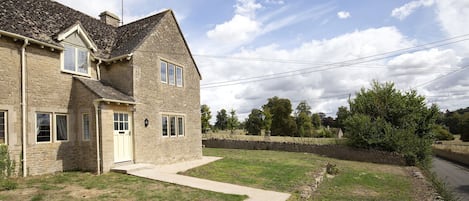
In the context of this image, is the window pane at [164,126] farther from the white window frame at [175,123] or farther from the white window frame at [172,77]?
the white window frame at [172,77]

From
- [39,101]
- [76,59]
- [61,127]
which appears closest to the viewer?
[39,101]

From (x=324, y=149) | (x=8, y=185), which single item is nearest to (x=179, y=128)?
(x=8, y=185)

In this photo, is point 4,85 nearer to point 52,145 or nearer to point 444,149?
point 52,145

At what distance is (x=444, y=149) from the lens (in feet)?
141

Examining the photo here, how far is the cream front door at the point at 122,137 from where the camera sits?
40.9 ft

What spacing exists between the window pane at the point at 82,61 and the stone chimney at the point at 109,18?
18.1 feet

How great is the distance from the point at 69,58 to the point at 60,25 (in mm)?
1848

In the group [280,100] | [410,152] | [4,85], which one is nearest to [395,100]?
[410,152]

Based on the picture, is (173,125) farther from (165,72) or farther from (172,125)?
(165,72)

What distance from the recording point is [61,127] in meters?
11.9

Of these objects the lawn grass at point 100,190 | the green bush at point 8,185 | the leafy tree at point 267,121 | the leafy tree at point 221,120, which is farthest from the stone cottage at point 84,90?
the leafy tree at point 221,120

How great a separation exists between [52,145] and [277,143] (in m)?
22.9

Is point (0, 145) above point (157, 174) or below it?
above

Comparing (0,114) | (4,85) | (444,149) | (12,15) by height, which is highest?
(12,15)
